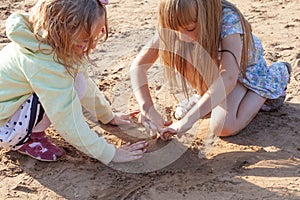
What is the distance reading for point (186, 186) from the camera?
249 cm

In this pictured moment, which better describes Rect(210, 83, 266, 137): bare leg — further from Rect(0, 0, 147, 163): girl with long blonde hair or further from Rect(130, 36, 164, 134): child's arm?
Rect(0, 0, 147, 163): girl with long blonde hair

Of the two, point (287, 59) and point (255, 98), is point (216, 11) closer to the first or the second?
point (255, 98)

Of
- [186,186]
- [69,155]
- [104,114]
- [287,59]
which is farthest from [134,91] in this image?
[287,59]

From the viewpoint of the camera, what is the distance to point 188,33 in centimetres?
265

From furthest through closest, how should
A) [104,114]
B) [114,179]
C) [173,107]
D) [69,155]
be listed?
[173,107] → [104,114] → [69,155] → [114,179]

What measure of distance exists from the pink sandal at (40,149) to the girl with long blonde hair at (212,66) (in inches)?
17.9

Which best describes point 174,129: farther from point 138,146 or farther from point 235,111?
point 235,111

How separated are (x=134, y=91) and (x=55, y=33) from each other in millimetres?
771

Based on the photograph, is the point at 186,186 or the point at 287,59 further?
the point at 287,59

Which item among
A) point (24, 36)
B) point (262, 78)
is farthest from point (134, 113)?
point (24, 36)

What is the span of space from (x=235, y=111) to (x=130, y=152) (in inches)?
23.8

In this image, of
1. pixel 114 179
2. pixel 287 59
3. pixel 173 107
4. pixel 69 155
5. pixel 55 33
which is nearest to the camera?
pixel 55 33

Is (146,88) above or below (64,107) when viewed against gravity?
below

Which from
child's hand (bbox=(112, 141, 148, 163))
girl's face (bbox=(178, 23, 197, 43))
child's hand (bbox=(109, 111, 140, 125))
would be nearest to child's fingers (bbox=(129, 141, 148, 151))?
child's hand (bbox=(112, 141, 148, 163))
